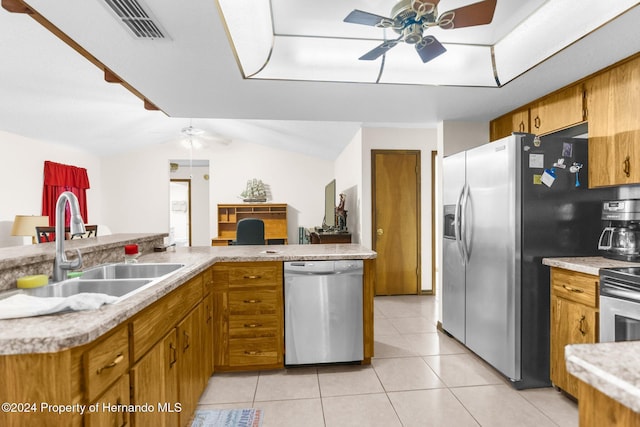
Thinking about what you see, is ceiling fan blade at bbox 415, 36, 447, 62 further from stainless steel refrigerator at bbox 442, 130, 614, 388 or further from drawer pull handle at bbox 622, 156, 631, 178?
drawer pull handle at bbox 622, 156, 631, 178

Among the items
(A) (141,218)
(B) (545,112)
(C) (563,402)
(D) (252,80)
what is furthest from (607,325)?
(A) (141,218)

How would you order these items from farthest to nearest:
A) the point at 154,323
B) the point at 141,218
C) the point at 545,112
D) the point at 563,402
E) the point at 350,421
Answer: the point at 141,218 → the point at 545,112 → the point at 563,402 → the point at 350,421 → the point at 154,323

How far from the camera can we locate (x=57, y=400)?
93 cm

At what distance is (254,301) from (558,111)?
2.79m

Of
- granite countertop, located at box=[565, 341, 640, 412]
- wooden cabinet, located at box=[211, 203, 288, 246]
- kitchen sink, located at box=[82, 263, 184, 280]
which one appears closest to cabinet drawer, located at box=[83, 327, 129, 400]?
kitchen sink, located at box=[82, 263, 184, 280]

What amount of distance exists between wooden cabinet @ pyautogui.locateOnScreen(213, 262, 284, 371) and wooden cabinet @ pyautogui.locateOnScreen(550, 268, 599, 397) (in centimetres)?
189

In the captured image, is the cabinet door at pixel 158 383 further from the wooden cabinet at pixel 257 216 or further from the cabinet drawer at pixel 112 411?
the wooden cabinet at pixel 257 216

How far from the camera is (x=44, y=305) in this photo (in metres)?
1.11

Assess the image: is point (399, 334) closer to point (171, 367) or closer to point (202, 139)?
point (171, 367)

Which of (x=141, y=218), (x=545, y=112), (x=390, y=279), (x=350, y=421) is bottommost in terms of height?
(x=350, y=421)

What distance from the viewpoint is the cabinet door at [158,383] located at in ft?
4.34

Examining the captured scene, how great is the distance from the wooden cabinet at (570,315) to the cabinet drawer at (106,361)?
7.79ft

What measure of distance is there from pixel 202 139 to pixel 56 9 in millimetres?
5345

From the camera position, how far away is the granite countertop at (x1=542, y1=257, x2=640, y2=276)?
6.62ft
